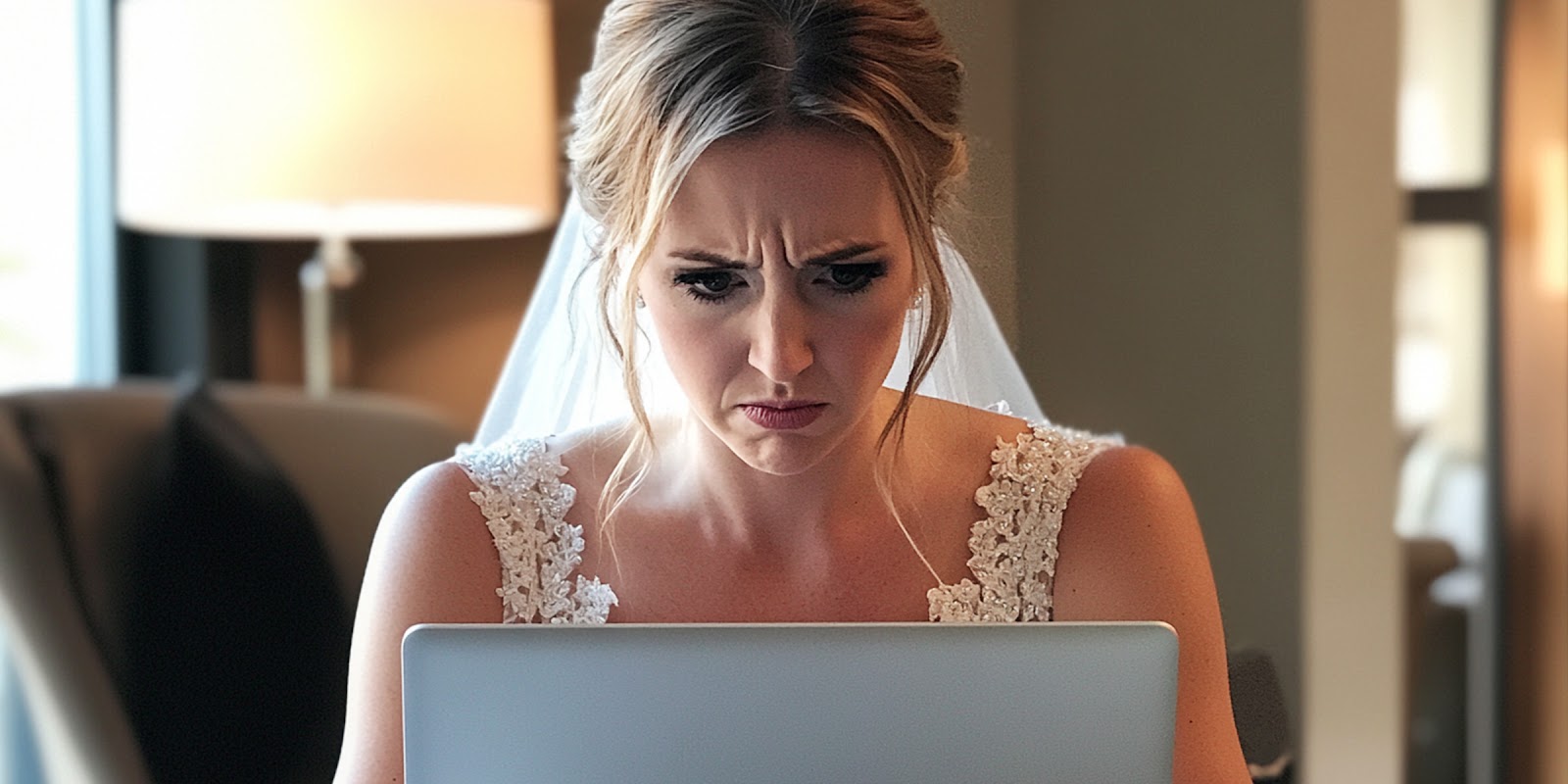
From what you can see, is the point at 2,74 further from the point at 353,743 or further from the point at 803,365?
the point at 803,365

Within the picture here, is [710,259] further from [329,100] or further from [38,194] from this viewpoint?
[38,194]

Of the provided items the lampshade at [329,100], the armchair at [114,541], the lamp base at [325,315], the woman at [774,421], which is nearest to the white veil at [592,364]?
the woman at [774,421]

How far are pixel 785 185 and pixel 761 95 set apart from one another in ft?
0.17

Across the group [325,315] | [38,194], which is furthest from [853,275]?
[38,194]

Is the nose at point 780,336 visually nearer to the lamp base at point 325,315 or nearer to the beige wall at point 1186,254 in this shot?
the beige wall at point 1186,254

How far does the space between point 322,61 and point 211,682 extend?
2.23 ft

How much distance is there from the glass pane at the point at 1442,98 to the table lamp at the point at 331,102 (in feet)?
3.25

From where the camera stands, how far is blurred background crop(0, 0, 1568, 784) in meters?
1.00

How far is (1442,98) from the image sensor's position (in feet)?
3.56

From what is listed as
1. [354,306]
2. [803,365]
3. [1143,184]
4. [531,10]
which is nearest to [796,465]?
[803,365]

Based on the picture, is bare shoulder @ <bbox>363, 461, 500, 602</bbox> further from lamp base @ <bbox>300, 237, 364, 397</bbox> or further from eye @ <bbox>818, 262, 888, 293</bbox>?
lamp base @ <bbox>300, 237, 364, 397</bbox>

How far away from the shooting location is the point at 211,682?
155 cm

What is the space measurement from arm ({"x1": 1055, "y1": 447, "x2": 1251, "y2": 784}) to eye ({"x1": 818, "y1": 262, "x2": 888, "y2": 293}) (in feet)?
0.74

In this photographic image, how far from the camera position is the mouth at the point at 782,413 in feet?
3.12
